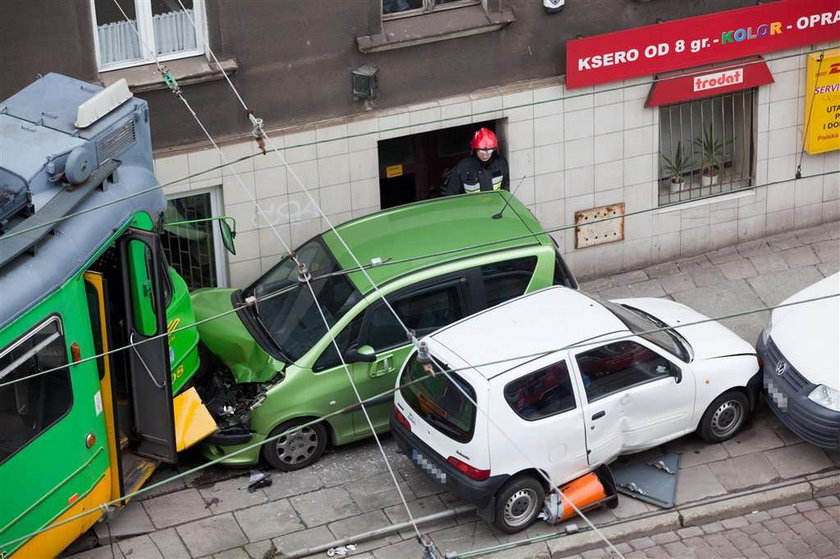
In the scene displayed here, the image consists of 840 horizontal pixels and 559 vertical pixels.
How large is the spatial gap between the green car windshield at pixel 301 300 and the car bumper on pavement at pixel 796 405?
3873 mm

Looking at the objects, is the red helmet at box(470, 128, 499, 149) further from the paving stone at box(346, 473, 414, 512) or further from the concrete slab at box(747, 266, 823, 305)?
the paving stone at box(346, 473, 414, 512)

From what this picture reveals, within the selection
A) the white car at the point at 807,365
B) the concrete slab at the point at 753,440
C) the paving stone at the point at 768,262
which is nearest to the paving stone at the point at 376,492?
the concrete slab at the point at 753,440

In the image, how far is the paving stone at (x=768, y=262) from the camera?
16.3 meters

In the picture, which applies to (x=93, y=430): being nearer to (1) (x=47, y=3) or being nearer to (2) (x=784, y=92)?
(1) (x=47, y=3)

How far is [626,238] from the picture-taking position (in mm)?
→ 16297

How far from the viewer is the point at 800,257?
16469mm

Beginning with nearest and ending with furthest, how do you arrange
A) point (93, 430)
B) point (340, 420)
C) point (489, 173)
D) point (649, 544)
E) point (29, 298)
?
point (29, 298) < point (93, 430) < point (649, 544) < point (340, 420) < point (489, 173)

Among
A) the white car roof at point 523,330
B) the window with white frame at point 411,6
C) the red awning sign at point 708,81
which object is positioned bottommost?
the white car roof at point 523,330

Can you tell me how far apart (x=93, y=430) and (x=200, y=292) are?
9.43 ft

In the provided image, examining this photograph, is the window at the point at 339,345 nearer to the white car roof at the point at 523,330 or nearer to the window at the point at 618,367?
the white car roof at the point at 523,330

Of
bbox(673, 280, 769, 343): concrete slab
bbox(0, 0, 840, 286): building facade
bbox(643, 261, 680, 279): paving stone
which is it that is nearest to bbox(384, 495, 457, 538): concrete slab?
bbox(0, 0, 840, 286): building facade

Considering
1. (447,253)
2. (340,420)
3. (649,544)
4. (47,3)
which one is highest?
(47,3)

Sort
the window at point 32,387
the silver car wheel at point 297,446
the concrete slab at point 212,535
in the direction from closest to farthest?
1. the window at point 32,387
2. the concrete slab at point 212,535
3. the silver car wheel at point 297,446

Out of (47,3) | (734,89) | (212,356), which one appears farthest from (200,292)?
(734,89)
